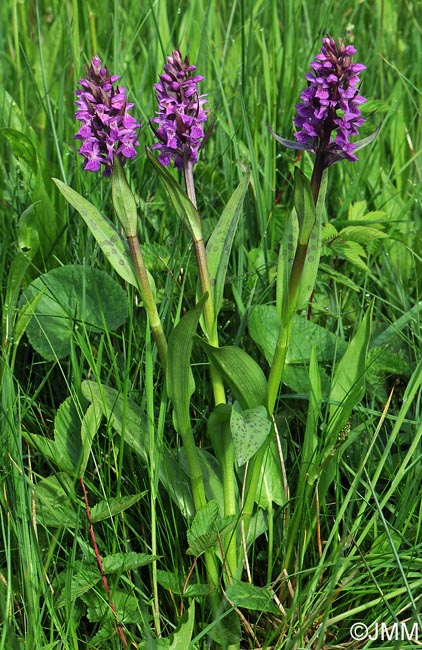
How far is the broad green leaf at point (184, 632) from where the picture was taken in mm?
1341

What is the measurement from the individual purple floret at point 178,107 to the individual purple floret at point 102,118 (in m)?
0.06

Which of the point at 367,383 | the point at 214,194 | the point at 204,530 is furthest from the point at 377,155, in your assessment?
the point at 204,530

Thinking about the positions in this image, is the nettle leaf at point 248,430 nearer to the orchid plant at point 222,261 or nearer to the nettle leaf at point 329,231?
the orchid plant at point 222,261

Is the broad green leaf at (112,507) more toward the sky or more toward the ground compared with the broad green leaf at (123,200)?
more toward the ground

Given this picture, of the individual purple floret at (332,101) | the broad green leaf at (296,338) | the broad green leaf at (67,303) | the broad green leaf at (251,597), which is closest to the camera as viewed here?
the individual purple floret at (332,101)

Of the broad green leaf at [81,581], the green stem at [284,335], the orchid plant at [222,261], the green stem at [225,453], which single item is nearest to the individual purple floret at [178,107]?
the orchid plant at [222,261]

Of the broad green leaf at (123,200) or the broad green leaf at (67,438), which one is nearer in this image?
the broad green leaf at (123,200)

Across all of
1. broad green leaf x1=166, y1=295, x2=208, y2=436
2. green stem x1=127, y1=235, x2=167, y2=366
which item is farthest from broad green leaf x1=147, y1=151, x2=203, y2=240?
broad green leaf x1=166, y1=295, x2=208, y2=436

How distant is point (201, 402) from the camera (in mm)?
1766

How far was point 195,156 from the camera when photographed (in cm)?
142

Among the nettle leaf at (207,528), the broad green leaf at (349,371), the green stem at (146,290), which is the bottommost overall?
the nettle leaf at (207,528)

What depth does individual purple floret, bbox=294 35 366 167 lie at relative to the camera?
1271mm

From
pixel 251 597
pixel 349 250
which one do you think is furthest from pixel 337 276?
pixel 251 597

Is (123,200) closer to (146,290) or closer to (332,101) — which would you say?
(146,290)
